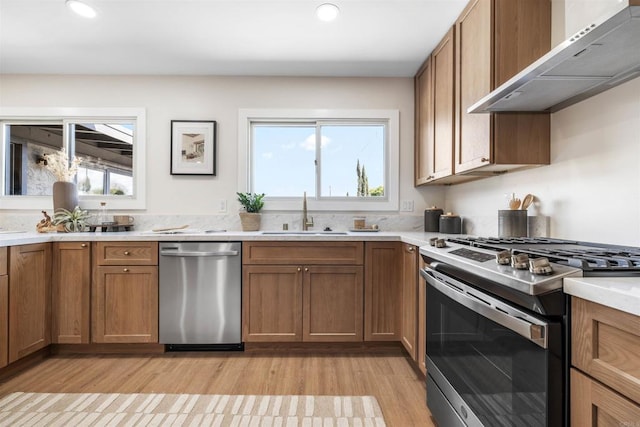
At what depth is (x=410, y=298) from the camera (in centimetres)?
227

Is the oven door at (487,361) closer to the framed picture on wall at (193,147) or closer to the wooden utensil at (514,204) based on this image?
the wooden utensil at (514,204)

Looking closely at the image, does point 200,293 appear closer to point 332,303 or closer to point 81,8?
point 332,303

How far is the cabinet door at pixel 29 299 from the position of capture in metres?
2.15

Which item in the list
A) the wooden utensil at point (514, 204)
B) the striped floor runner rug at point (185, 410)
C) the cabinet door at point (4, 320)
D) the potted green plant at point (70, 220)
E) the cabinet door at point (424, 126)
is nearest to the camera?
the striped floor runner rug at point (185, 410)

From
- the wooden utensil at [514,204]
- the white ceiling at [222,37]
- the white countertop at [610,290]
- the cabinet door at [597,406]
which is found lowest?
the cabinet door at [597,406]

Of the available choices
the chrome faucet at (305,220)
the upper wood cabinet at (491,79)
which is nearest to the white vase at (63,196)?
the chrome faucet at (305,220)

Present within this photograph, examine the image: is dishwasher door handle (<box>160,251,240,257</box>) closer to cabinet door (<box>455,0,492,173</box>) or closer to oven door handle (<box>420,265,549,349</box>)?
oven door handle (<box>420,265,549,349</box>)

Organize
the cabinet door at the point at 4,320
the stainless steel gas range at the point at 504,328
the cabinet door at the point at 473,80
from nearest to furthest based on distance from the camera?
the stainless steel gas range at the point at 504,328 → the cabinet door at the point at 473,80 → the cabinet door at the point at 4,320

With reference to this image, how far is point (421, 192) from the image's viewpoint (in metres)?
3.12

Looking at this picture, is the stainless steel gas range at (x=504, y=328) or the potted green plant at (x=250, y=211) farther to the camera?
the potted green plant at (x=250, y=211)

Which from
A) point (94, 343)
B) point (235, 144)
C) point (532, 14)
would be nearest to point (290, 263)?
point (235, 144)

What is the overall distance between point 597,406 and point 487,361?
0.42 meters

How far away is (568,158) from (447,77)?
1004 millimetres

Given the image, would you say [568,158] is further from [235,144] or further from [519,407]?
[235,144]
